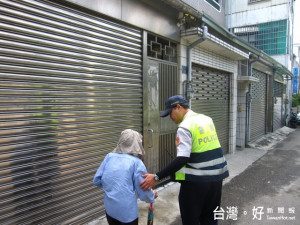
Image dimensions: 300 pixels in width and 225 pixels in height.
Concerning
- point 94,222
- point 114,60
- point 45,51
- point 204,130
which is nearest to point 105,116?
point 114,60

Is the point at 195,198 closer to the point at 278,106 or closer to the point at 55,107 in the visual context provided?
the point at 55,107

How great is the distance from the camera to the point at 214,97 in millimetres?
8336

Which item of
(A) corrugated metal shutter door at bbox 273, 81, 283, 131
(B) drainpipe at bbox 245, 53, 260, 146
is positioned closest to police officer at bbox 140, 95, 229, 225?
(B) drainpipe at bbox 245, 53, 260, 146

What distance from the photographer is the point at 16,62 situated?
295cm

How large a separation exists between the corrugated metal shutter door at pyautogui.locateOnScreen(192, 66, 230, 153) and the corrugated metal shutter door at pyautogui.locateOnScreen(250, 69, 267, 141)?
10.3 ft

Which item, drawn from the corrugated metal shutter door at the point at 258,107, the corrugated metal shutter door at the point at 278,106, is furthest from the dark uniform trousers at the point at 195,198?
the corrugated metal shutter door at the point at 278,106

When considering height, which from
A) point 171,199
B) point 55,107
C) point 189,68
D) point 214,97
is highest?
point 189,68

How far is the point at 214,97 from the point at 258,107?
5634 mm

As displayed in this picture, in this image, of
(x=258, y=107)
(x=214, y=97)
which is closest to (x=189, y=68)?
(x=214, y=97)

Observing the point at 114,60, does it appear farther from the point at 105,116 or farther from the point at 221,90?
the point at 221,90

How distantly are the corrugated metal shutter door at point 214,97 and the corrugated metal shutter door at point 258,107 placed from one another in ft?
10.3

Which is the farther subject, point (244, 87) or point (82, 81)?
point (244, 87)

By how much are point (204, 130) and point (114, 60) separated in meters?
2.43

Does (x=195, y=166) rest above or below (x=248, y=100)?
below
